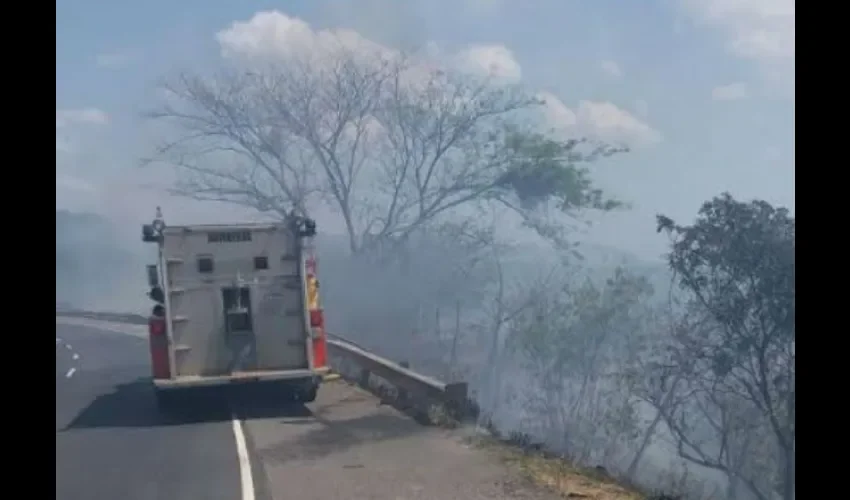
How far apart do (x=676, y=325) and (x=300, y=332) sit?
6110mm

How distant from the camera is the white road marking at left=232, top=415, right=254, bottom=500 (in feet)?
30.0

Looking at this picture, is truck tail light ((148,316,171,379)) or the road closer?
the road

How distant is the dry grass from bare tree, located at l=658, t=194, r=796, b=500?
3648 mm

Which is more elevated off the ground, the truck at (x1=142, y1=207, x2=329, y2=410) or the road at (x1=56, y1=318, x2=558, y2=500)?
the truck at (x1=142, y1=207, x2=329, y2=410)

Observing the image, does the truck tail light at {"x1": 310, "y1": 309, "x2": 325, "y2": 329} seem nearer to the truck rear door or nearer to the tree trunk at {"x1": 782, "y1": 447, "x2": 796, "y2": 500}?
the truck rear door

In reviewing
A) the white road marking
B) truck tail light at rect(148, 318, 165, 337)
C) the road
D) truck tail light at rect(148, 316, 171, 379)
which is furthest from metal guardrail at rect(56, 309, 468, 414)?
truck tail light at rect(148, 318, 165, 337)

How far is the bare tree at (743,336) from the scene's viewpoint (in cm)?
1283

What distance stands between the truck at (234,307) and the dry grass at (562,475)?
4020 millimetres

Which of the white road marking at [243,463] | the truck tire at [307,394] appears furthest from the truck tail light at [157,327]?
the truck tire at [307,394]

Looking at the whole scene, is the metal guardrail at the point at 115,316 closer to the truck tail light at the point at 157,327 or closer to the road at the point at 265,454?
the road at the point at 265,454

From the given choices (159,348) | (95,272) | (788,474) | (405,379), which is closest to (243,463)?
(405,379)
